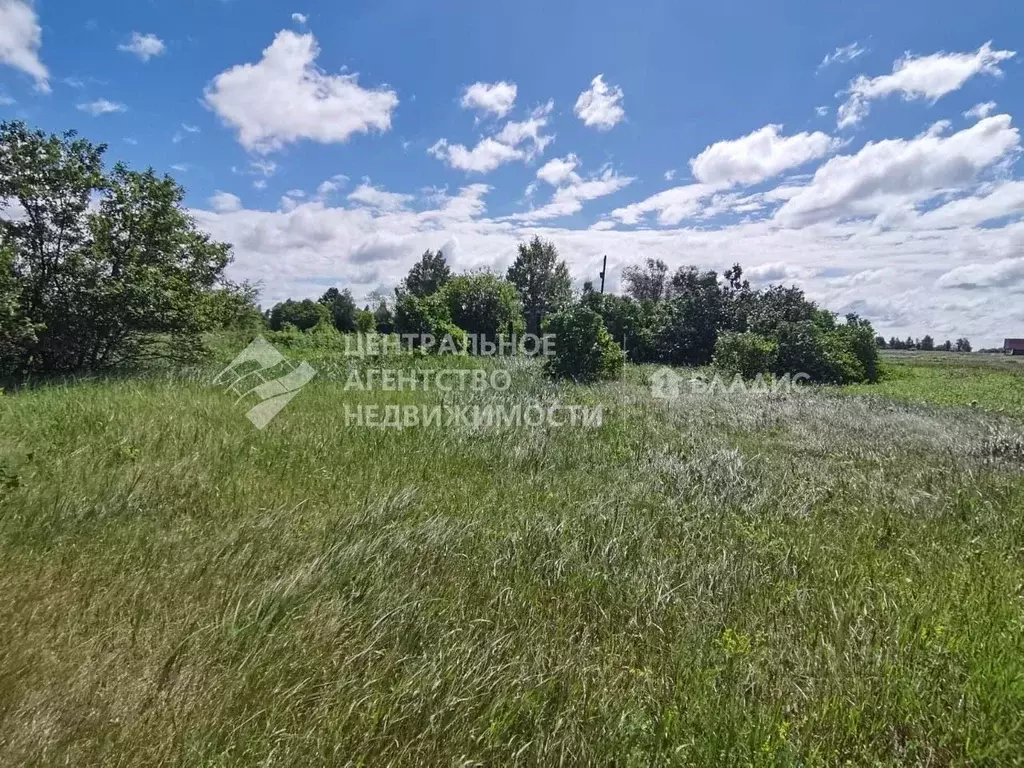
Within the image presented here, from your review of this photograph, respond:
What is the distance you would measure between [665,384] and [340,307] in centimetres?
3875

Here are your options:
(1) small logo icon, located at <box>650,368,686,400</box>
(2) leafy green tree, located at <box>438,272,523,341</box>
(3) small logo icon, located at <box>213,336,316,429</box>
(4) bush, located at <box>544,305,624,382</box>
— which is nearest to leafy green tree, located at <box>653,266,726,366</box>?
(1) small logo icon, located at <box>650,368,686,400</box>

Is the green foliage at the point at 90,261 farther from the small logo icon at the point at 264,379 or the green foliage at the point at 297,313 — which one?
the green foliage at the point at 297,313

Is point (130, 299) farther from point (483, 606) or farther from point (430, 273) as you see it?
point (430, 273)

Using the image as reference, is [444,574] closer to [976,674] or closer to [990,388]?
[976,674]

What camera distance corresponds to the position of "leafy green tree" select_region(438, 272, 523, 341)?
20.3 m

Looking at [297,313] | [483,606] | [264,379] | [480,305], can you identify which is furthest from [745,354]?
[297,313]

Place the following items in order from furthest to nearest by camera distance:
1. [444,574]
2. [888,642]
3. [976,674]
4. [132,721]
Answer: [444,574] < [888,642] < [976,674] < [132,721]

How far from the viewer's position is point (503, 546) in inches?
130

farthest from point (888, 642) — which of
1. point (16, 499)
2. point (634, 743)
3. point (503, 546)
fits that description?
point (16, 499)

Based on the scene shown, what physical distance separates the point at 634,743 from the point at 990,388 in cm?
1910

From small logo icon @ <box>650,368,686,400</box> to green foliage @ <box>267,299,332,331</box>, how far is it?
28.8 meters

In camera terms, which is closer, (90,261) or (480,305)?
(90,261)

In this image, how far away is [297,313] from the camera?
4088cm

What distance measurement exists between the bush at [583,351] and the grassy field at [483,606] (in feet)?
26.0
